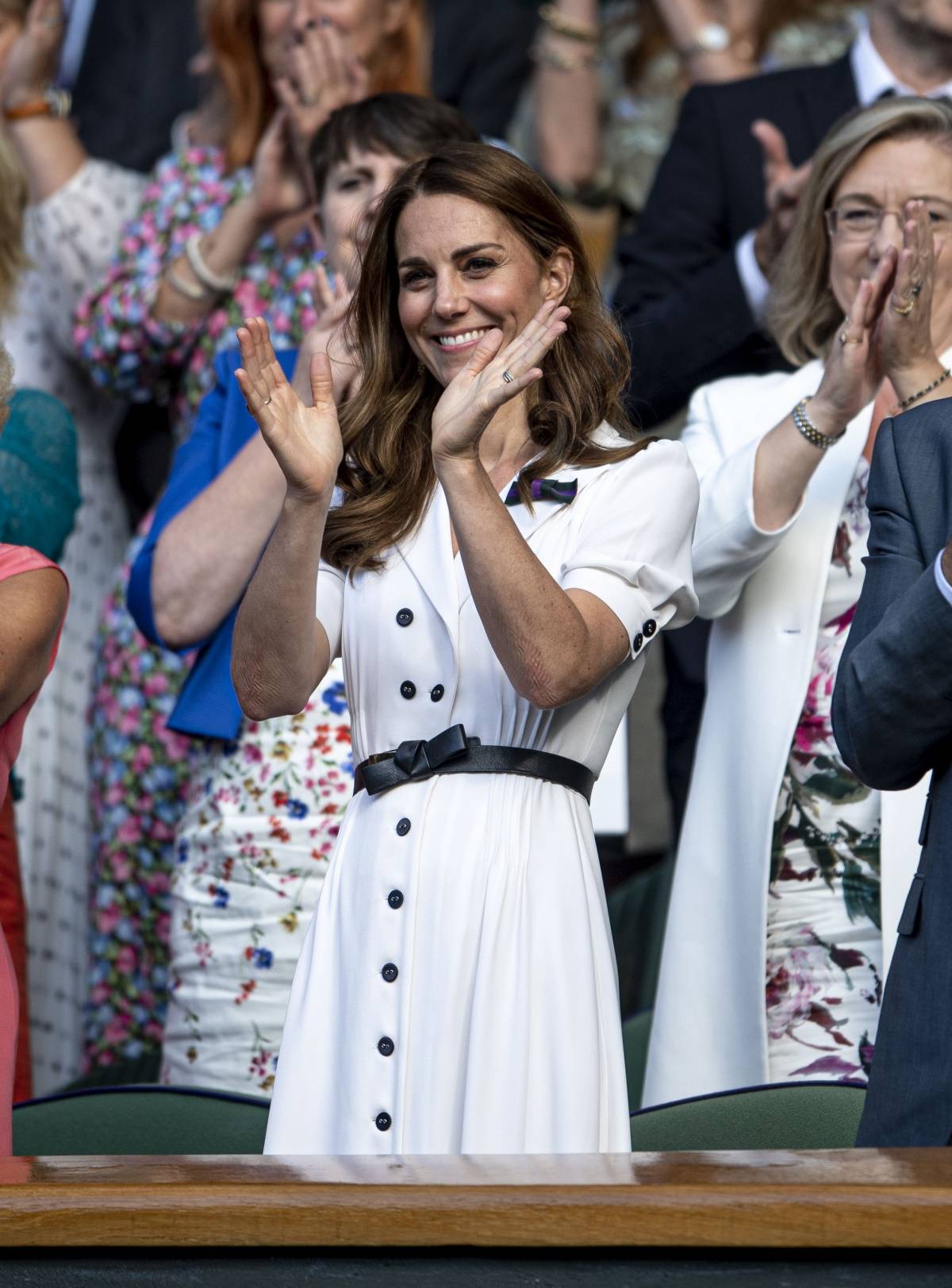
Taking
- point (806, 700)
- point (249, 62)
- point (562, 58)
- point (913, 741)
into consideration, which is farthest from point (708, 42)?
point (913, 741)

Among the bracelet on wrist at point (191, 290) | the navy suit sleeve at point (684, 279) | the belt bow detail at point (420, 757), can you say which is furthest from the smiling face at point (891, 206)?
the bracelet on wrist at point (191, 290)

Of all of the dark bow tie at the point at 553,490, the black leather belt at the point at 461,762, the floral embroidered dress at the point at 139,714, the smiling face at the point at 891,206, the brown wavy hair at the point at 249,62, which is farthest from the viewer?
the brown wavy hair at the point at 249,62

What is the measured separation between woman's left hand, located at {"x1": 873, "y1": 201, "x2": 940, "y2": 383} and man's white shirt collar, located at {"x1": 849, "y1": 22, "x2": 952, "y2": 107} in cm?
124

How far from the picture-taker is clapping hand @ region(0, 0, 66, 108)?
→ 4.36 meters

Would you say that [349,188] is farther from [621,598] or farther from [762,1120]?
[762,1120]

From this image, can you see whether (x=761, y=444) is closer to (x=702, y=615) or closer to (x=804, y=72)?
(x=702, y=615)

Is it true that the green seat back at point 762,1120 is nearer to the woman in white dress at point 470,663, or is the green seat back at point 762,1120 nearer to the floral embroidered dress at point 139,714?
the woman in white dress at point 470,663

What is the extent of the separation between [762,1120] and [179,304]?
81.4 inches

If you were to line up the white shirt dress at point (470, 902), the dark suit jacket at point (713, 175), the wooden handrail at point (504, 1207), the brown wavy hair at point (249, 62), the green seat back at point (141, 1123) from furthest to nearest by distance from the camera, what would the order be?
the brown wavy hair at point (249, 62) → the dark suit jacket at point (713, 175) → the green seat back at point (141, 1123) → the white shirt dress at point (470, 902) → the wooden handrail at point (504, 1207)

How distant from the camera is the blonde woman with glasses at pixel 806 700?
9.19ft

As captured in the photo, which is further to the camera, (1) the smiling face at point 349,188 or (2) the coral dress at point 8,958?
(1) the smiling face at point 349,188

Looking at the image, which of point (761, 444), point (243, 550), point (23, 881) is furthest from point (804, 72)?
point (23, 881)

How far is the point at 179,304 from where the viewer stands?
3.81 metres

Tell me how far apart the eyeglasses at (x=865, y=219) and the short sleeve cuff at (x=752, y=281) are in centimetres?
36
